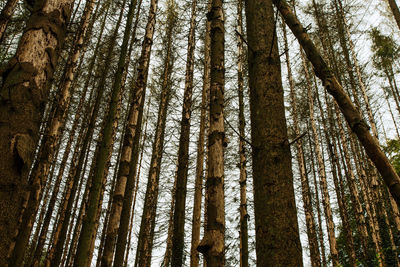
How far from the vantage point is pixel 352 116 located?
1.37 m

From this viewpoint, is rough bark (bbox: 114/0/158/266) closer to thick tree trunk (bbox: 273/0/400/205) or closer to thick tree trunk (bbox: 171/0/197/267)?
thick tree trunk (bbox: 171/0/197/267)

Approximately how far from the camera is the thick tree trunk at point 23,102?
1.10m

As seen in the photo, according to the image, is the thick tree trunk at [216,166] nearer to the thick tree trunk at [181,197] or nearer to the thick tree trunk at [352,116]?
the thick tree trunk at [352,116]

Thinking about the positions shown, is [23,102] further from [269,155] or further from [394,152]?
[394,152]

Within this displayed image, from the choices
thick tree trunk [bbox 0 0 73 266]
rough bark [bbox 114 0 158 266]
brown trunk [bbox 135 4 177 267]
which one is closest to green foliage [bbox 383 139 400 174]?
brown trunk [bbox 135 4 177 267]

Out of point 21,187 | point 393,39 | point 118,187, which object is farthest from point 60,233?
point 393,39

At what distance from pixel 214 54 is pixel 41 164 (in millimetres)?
4110

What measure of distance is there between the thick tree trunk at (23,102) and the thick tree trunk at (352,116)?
153 centimetres

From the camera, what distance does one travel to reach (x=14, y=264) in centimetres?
459

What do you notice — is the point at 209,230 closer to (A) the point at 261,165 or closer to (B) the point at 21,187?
(A) the point at 261,165

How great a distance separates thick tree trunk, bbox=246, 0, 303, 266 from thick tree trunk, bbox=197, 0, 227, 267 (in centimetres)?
110

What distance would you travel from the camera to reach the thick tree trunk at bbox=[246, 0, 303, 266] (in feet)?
4.85

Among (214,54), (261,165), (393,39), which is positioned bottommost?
(261,165)

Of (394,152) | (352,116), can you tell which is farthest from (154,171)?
(394,152)
